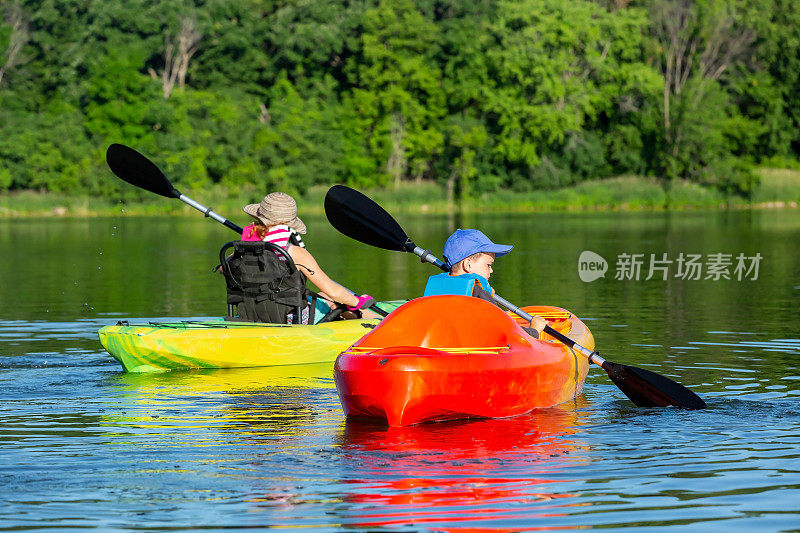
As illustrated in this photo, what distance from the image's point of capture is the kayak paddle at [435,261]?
29.4ft

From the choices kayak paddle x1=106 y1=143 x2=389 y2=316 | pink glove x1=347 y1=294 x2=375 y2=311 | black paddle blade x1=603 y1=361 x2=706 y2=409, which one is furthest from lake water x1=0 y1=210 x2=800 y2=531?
kayak paddle x1=106 y1=143 x2=389 y2=316

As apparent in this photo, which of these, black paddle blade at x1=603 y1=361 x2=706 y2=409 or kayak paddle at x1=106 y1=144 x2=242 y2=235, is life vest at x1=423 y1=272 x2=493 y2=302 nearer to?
Result: black paddle blade at x1=603 y1=361 x2=706 y2=409

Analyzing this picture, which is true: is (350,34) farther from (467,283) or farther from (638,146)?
(467,283)

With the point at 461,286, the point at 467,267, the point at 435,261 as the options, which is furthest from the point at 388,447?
the point at 435,261

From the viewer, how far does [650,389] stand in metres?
9.04

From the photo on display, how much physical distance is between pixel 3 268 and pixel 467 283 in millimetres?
17290

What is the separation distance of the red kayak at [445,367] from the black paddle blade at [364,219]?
2257 mm

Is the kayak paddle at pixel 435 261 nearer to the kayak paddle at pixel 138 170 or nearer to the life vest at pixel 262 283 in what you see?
the life vest at pixel 262 283

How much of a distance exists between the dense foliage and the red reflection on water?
51479 mm

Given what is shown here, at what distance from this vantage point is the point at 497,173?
62.5m

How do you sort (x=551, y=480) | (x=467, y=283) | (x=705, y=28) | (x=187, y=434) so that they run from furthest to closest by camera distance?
(x=705, y=28) → (x=467, y=283) → (x=187, y=434) → (x=551, y=480)

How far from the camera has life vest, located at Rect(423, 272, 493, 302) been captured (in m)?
8.90

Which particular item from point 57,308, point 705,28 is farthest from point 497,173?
point 57,308

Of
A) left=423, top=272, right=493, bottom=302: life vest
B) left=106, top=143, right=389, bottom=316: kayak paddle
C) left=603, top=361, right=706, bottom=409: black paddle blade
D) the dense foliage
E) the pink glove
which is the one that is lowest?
left=603, top=361, right=706, bottom=409: black paddle blade
